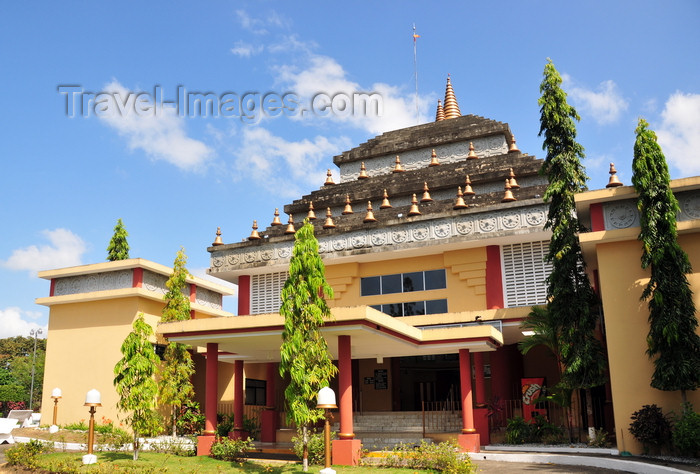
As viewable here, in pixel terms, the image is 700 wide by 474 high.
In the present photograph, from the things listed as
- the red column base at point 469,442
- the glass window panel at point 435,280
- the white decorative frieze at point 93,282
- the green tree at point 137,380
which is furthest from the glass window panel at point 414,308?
the white decorative frieze at point 93,282

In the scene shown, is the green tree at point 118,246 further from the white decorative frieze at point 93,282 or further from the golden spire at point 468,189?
the golden spire at point 468,189

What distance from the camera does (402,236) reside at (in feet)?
66.4

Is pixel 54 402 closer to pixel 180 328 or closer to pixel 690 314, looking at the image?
pixel 180 328

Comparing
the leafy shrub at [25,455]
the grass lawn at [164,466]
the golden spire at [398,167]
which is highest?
the golden spire at [398,167]

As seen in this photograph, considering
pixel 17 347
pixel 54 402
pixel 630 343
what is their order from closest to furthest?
1. pixel 630 343
2. pixel 54 402
3. pixel 17 347

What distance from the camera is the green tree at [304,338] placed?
12.3 m

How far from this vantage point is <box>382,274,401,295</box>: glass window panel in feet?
68.5

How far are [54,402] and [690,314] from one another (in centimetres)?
1857

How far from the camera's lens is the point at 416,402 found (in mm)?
24734

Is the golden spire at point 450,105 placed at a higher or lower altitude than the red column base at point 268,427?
higher

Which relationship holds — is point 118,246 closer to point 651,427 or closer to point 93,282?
point 93,282

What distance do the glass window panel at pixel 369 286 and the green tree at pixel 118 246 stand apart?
977 cm

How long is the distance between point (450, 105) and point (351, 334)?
59.1 feet

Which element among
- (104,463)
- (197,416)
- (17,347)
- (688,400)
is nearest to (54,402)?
(197,416)
